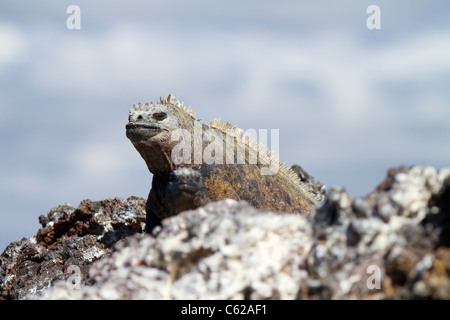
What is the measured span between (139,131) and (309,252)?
4470 millimetres

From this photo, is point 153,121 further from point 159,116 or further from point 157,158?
point 157,158

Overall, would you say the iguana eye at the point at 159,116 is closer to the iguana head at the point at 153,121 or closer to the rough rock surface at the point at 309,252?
the iguana head at the point at 153,121

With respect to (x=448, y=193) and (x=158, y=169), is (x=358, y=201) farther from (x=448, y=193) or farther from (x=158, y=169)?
(x=158, y=169)

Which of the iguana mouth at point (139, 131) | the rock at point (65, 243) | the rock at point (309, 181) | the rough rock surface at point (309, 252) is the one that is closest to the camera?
the rough rock surface at point (309, 252)

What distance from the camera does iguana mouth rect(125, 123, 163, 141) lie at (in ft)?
23.0

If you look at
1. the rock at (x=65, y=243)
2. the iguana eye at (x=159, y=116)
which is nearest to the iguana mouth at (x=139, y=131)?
the iguana eye at (x=159, y=116)

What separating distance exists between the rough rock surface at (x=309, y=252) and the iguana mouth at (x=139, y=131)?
3.88m

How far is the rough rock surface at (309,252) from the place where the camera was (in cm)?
257

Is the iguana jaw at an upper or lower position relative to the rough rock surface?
upper

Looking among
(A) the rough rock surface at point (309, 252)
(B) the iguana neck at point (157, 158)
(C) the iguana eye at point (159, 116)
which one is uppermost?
(C) the iguana eye at point (159, 116)

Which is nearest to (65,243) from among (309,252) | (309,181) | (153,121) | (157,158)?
A: (157,158)

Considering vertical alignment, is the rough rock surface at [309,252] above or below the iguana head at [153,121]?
below

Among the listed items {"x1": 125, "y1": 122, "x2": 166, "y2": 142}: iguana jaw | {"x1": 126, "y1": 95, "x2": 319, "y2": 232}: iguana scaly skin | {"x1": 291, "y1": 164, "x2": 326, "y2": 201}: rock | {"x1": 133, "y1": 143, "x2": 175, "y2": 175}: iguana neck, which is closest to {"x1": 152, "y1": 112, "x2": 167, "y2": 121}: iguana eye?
{"x1": 126, "y1": 95, "x2": 319, "y2": 232}: iguana scaly skin

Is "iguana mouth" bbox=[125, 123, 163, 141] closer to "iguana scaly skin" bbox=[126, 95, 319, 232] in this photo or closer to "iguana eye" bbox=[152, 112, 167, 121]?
"iguana scaly skin" bbox=[126, 95, 319, 232]
